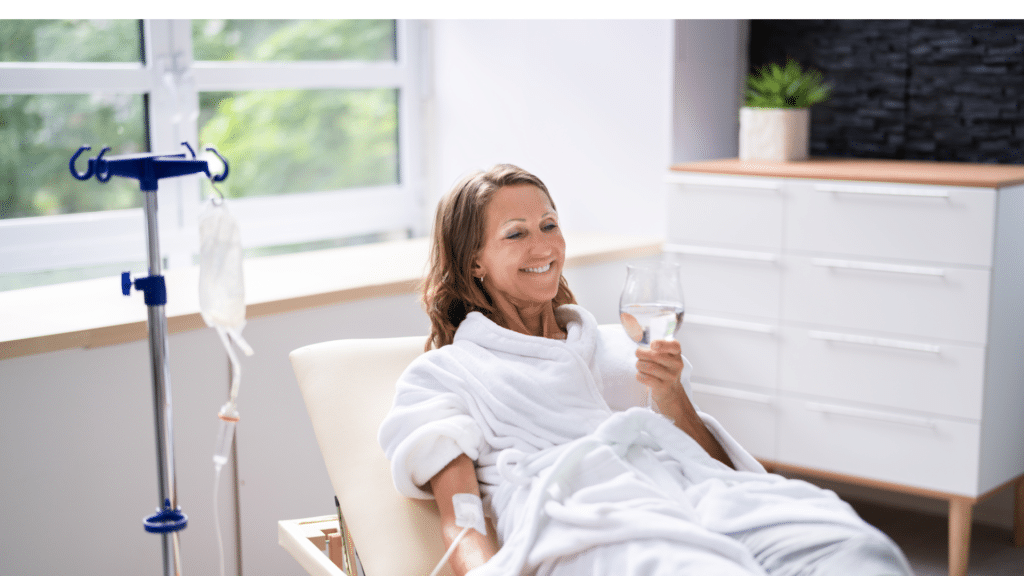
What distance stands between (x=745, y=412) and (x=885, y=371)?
17.7 inches

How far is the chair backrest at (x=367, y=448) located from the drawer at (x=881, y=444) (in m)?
1.41

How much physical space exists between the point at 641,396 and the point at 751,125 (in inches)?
64.5

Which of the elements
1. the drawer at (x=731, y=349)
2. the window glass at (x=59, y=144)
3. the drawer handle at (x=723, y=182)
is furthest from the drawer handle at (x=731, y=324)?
the window glass at (x=59, y=144)

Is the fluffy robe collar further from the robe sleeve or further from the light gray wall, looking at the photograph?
the light gray wall

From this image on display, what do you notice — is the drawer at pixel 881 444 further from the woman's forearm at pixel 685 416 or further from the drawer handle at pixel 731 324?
the woman's forearm at pixel 685 416

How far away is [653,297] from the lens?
1605 millimetres

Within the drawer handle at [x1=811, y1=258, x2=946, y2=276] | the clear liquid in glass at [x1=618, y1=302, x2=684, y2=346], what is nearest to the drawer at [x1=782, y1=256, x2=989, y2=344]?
the drawer handle at [x1=811, y1=258, x2=946, y2=276]

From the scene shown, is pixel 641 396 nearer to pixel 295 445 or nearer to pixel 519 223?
pixel 519 223

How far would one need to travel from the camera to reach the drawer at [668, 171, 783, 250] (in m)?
3.04

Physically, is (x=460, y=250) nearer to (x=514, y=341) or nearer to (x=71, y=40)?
(x=514, y=341)

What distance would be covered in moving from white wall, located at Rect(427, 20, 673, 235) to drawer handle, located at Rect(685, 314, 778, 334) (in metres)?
0.42

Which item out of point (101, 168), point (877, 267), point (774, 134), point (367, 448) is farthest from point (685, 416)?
point (774, 134)
